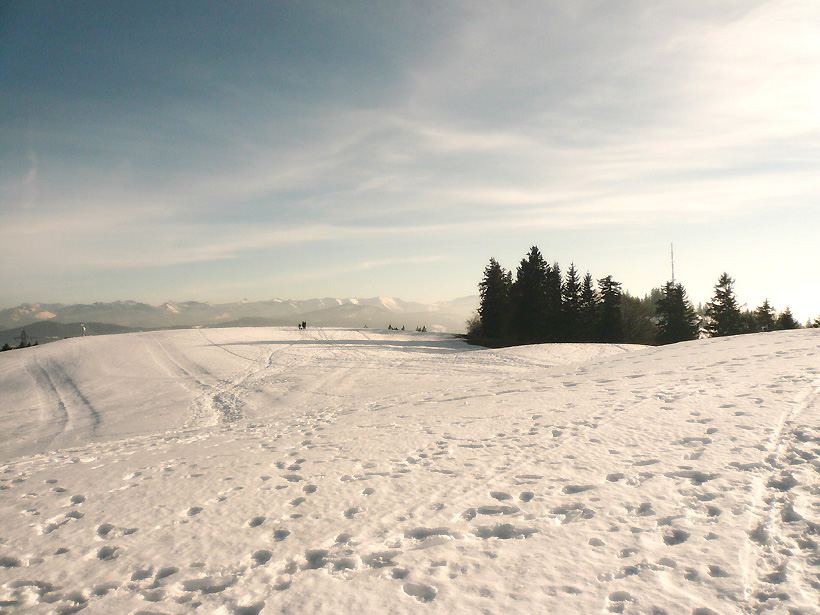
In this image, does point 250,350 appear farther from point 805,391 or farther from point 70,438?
point 805,391

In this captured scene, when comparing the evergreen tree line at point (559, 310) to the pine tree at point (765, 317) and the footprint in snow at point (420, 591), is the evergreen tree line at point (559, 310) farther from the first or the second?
the footprint in snow at point (420, 591)

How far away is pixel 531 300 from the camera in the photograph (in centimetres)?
5072

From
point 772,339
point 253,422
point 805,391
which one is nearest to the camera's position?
point 805,391

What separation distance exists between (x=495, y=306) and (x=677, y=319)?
80.5 ft

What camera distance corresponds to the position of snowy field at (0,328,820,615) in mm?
3613

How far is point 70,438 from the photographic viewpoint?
12930 millimetres

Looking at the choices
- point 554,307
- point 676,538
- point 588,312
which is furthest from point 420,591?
point 588,312

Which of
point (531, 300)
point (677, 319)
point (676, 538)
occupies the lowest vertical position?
point (676, 538)

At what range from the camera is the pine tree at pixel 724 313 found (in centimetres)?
5844

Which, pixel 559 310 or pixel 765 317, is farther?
pixel 765 317

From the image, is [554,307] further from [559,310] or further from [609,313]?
[609,313]

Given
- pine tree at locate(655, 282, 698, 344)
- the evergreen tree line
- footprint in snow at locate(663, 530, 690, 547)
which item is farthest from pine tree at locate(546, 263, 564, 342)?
footprint in snow at locate(663, 530, 690, 547)

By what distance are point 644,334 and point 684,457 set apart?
204 feet

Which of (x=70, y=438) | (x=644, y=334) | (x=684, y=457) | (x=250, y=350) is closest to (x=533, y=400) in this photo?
(x=684, y=457)
